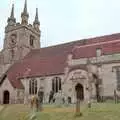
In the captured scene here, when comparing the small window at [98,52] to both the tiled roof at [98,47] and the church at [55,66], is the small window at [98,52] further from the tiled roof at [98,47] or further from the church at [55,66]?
the tiled roof at [98,47]

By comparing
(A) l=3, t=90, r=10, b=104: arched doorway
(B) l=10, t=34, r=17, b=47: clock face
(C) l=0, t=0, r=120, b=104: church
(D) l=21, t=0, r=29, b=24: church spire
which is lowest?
(A) l=3, t=90, r=10, b=104: arched doorway

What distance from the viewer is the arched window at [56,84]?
3869 cm

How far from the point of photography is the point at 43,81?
40219 millimetres

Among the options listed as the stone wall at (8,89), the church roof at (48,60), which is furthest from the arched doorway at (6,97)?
the church roof at (48,60)

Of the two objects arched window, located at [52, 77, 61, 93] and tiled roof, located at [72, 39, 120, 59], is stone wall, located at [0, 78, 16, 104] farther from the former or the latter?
tiled roof, located at [72, 39, 120, 59]

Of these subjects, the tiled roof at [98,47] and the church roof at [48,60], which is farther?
the church roof at [48,60]

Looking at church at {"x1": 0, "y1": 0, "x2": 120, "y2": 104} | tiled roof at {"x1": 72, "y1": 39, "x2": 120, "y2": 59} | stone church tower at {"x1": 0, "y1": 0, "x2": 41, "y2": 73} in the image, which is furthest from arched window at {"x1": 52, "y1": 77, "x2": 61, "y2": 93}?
stone church tower at {"x1": 0, "y1": 0, "x2": 41, "y2": 73}

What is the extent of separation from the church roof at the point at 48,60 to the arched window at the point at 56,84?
3.10 ft

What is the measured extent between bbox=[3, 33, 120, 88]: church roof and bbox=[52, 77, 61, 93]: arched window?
0.94 m

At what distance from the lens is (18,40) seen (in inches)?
2112

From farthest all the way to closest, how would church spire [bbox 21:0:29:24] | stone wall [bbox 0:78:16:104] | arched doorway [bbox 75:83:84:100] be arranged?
church spire [bbox 21:0:29:24] → stone wall [bbox 0:78:16:104] → arched doorway [bbox 75:83:84:100]

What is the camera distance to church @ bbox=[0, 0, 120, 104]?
3259 centimetres

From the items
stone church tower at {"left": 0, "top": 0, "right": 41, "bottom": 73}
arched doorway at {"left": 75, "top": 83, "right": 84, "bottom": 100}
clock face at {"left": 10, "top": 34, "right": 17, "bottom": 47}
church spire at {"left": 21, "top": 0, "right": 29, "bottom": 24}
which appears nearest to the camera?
arched doorway at {"left": 75, "top": 83, "right": 84, "bottom": 100}

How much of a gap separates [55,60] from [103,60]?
437 inches
